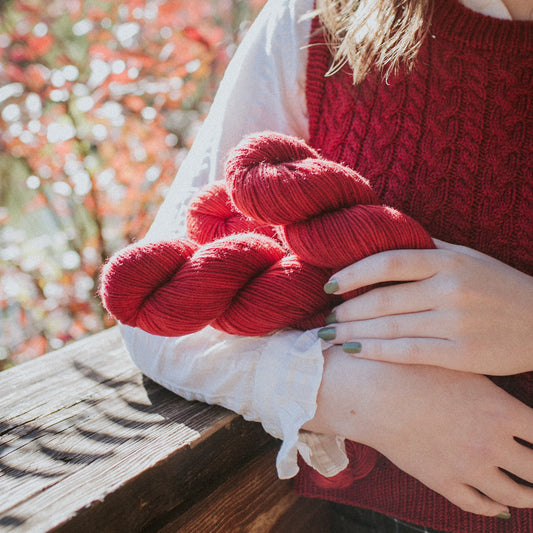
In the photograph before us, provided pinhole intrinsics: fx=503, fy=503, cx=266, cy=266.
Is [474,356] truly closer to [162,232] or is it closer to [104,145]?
[162,232]

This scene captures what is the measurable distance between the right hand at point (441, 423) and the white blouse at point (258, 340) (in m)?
0.05

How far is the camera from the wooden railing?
0.69 meters

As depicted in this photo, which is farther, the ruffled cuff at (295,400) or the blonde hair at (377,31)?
the blonde hair at (377,31)

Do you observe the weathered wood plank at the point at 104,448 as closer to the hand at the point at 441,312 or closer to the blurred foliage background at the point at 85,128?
the hand at the point at 441,312

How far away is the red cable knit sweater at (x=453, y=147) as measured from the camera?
0.82 m

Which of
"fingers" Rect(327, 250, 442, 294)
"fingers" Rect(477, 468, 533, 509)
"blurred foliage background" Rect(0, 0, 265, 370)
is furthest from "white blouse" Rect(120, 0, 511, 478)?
"blurred foliage background" Rect(0, 0, 265, 370)

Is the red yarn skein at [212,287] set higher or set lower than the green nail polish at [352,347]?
higher

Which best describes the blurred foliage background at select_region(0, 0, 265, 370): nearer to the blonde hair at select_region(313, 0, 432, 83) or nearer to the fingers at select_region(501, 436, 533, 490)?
the blonde hair at select_region(313, 0, 432, 83)

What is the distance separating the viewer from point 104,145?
Result: 86.3 inches

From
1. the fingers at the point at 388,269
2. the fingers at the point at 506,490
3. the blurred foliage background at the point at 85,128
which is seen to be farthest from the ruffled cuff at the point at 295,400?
the blurred foliage background at the point at 85,128

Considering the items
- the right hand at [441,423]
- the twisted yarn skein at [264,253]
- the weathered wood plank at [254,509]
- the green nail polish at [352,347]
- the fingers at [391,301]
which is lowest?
the weathered wood plank at [254,509]

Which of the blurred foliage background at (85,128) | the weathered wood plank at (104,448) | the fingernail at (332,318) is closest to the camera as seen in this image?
the weathered wood plank at (104,448)

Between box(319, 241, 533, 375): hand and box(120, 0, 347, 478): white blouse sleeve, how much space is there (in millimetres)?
93

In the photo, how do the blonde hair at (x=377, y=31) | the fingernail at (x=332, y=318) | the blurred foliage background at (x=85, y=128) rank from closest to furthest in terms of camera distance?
the fingernail at (x=332, y=318)
the blonde hair at (x=377, y=31)
the blurred foliage background at (x=85, y=128)
